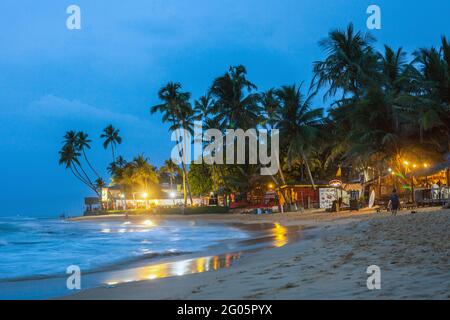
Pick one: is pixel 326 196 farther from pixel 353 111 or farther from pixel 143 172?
pixel 143 172

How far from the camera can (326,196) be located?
34531mm

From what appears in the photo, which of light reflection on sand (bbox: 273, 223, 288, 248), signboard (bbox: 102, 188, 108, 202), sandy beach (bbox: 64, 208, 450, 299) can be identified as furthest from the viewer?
signboard (bbox: 102, 188, 108, 202)

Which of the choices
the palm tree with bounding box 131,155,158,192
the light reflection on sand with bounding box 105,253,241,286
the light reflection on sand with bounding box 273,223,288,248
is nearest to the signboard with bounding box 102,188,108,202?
the palm tree with bounding box 131,155,158,192

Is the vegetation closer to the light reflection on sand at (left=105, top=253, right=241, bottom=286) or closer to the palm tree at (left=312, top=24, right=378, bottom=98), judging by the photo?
the palm tree at (left=312, top=24, right=378, bottom=98)

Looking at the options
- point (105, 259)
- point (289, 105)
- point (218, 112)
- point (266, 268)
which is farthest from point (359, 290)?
point (218, 112)

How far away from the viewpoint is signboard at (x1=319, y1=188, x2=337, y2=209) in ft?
112

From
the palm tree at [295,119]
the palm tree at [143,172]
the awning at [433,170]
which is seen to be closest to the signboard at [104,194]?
the palm tree at [143,172]

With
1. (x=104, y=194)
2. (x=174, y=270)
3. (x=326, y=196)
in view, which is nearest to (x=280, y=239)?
(x=174, y=270)

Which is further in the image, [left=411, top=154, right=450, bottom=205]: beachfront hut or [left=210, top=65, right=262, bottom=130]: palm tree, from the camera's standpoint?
[left=210, top=65, right=262, bottom=130]: palm tree

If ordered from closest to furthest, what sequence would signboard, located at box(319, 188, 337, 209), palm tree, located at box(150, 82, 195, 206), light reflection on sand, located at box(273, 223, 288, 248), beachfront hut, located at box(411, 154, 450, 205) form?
light reflection on sand, located at box(273, 223, 288, 248), beachfront hut, located at box(411, 154, 450, 205), signboard, located at box(319, 188, 337, 209), palm tree, located at box(150, 82, 195, 206)

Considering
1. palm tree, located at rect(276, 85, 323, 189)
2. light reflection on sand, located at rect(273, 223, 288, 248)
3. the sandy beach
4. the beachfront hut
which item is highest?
palm tree, located at rect(276, 85, 323, 189)

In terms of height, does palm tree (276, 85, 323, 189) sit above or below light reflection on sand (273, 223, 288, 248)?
above

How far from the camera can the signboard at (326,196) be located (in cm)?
3408

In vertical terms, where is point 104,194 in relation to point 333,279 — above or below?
below
